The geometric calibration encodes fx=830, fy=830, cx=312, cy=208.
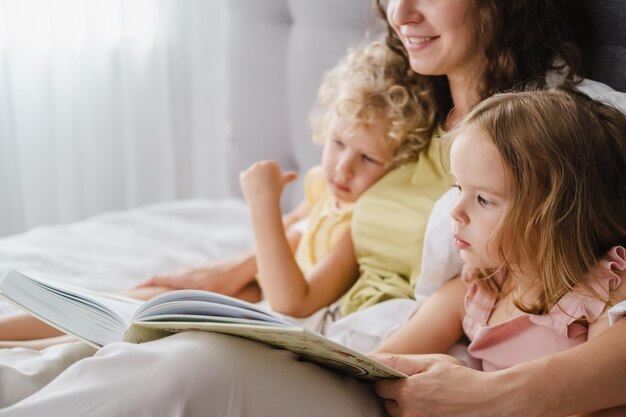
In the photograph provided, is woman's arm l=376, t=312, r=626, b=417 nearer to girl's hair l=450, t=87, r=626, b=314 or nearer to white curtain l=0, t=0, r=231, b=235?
girl's hair l=450, t=87, r=626, b=314

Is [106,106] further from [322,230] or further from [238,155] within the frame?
[322,230]

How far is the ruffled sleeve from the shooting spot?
3.42ft

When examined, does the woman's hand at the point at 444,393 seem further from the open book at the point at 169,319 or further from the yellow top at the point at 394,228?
the yellow top at the point at 394,228

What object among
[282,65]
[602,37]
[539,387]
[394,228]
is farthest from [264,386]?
[282,65]

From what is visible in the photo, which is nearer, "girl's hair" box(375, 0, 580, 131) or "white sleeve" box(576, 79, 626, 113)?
"white sleeve" box(576, 79, 626, 113)

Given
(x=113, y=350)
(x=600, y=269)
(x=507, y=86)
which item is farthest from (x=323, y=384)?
(x=507, y=86)

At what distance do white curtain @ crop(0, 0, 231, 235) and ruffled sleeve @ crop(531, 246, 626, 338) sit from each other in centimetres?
190

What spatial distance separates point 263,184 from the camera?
1.57 metres

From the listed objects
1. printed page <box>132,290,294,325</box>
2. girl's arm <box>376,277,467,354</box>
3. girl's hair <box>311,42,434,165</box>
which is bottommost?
girl's arm <box>376,277,467,354</box>

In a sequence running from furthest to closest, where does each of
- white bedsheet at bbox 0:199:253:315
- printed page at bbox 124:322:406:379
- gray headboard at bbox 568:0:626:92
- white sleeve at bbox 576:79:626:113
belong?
1. white bedsheet at bbox 0:199:253:315
2. gray headboard at bbox 568:0:626:92
3. white sleeve at bbox 576:79:626:113
4. printed page at bbox 124:322:406:379

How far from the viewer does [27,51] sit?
248 centimetres

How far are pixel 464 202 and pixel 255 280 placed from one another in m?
0.79

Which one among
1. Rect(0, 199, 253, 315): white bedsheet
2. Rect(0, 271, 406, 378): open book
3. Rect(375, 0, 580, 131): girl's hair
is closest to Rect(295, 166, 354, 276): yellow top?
Rect(0, 199, 253, 315): white bedsheet

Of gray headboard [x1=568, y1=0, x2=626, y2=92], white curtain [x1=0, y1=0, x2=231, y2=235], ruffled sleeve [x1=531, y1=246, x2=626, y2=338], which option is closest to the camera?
ruffled sleeve [x1=531, y1=246, x2=626, y2=338]
